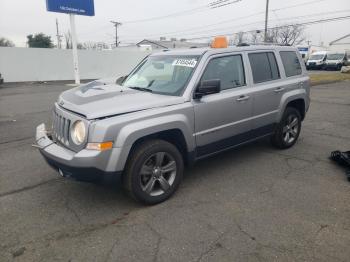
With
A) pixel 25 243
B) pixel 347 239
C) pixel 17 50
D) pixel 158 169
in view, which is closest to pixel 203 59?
pixel 158 169

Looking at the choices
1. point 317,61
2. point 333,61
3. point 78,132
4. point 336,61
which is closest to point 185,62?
point 78,132

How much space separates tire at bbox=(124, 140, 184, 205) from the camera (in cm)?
357

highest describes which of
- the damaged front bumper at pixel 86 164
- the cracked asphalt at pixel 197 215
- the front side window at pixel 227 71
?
the front side window at pixel 227 71

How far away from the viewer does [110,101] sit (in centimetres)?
370

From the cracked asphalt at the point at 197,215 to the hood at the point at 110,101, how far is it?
3.83 feet

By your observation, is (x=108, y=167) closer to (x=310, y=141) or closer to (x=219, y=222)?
(x=219, y=222)

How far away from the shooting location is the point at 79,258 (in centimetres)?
288

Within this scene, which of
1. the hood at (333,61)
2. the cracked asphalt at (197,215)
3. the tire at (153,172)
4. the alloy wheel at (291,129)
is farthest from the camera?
the hood at (333,61)

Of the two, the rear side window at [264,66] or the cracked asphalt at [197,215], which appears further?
the rear side window at [264,66]

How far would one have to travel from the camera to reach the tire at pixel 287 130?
568 centimetres

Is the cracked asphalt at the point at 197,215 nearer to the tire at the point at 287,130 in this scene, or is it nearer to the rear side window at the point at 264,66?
the tire at the point at 287,130

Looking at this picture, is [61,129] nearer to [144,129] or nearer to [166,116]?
[144,129]

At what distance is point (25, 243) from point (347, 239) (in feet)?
10.3

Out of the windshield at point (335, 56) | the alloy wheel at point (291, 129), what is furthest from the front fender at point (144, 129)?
the windshield at point (335, 56)
